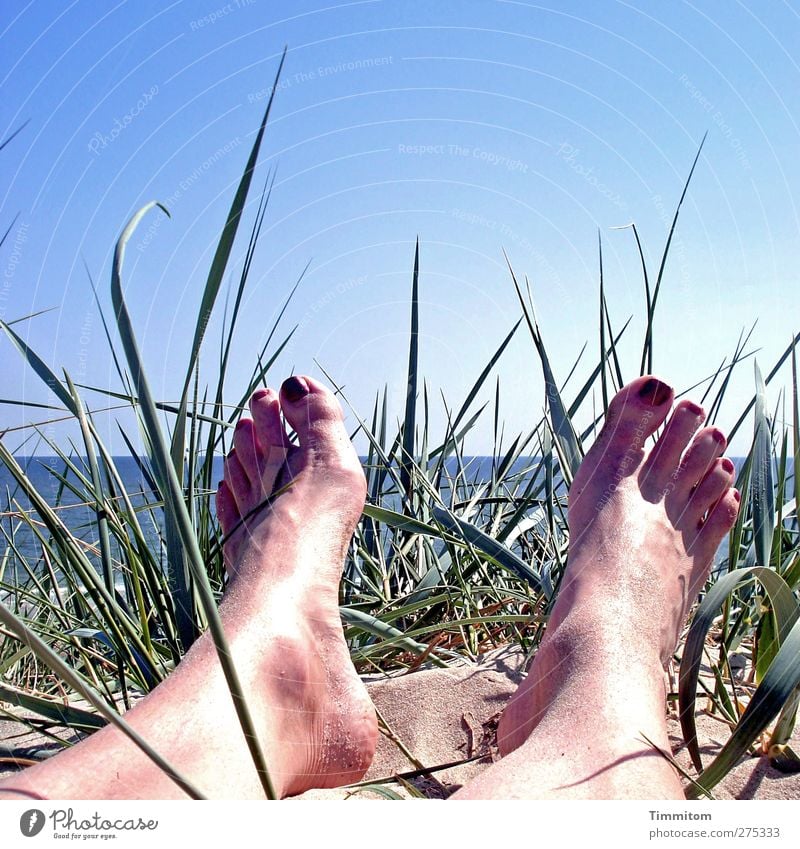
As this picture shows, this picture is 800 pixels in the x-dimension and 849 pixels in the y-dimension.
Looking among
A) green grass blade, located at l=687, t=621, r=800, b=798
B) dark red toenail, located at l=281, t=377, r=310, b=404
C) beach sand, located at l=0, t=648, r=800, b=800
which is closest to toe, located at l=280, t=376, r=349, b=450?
dark red toenail, located at l=281, t=377, r=310, b=404

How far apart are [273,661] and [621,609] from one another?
0.44 metres

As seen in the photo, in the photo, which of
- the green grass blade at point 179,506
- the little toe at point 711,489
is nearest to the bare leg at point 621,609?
the little toe at point 711,489

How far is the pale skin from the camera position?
63cm

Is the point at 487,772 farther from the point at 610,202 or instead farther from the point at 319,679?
the point at 610,202

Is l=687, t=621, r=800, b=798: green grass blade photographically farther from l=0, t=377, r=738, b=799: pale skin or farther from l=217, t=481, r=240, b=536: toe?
l=217, t=481, r=240, b=536: toe

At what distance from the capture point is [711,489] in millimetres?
1177

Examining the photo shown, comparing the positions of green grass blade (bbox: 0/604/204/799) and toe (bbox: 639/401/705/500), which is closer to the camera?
green grass blade (bbox: 0/604/204/799)

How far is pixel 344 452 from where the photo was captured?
3.94 ft

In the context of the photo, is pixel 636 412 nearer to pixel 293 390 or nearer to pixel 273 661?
pixel 293 390

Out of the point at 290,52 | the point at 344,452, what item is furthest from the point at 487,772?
the point at 290,52

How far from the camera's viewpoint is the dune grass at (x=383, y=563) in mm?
614

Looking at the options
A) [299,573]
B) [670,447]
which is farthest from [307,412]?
[670,447]

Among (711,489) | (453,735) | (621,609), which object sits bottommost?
(453,735)

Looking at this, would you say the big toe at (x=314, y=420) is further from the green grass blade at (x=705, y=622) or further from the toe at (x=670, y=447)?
the green grass blade at (x=705, y=622)
